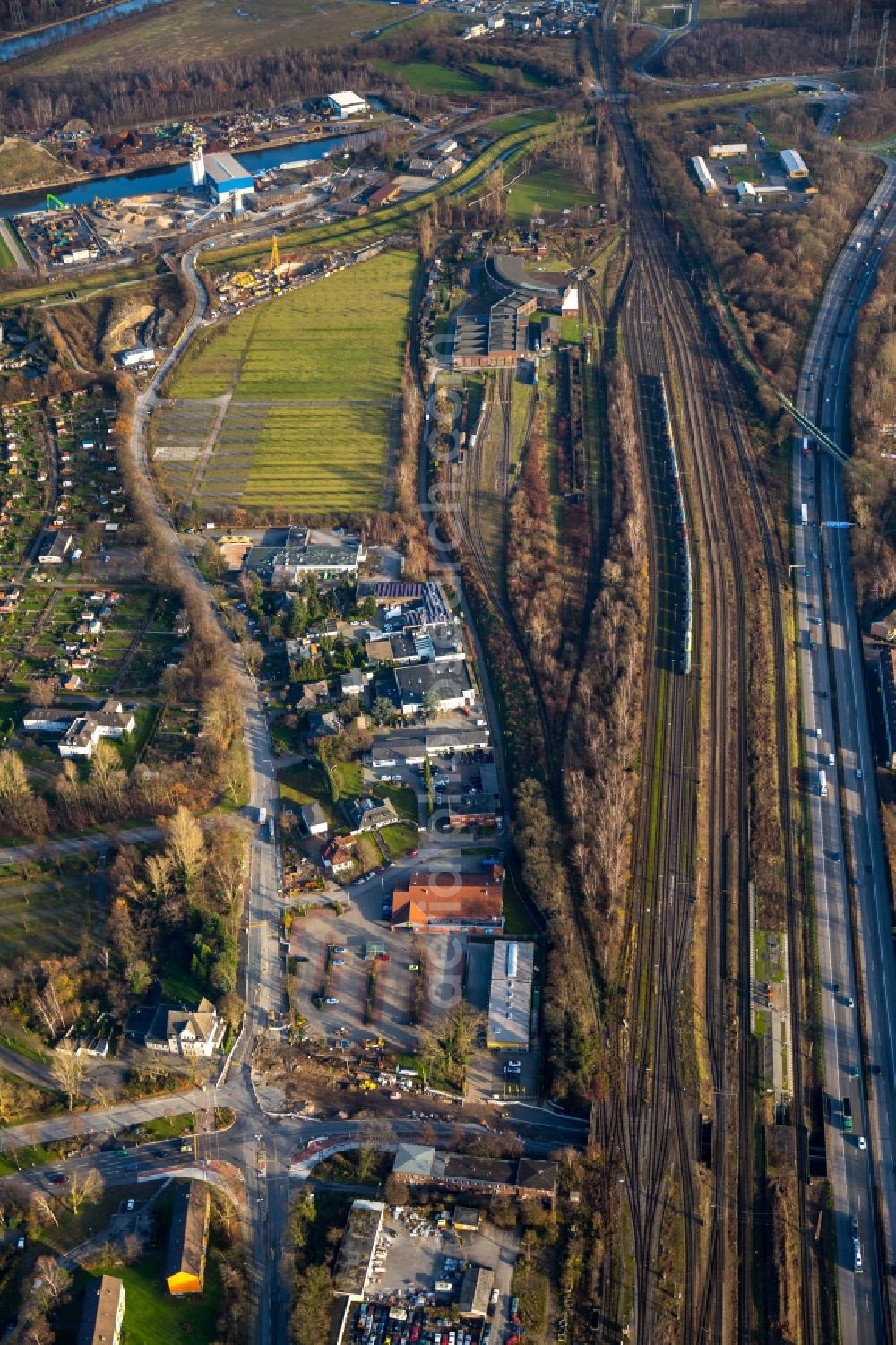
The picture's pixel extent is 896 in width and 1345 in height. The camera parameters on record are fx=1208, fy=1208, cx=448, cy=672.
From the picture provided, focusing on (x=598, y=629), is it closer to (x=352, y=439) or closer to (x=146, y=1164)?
(x=352, y=439)

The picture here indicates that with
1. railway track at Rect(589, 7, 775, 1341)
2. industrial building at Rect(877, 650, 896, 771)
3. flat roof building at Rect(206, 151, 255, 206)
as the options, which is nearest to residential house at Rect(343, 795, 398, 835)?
railway track at Rect(589, 7, 775, 1341)

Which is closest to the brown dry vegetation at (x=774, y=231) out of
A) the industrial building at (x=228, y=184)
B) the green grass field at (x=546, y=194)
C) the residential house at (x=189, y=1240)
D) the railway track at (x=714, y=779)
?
the railway track at (x=714, y=779)

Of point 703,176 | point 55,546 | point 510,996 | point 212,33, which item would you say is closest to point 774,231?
point 703,176

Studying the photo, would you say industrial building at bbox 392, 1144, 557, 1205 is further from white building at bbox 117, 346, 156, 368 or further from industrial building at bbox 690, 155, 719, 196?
industrial building at bbox 690, 155, 719, 196

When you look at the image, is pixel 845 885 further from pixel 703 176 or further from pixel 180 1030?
pixel 703 176

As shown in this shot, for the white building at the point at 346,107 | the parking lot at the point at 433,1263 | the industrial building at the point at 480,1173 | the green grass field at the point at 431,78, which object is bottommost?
the parking lot at the point at 433,1263

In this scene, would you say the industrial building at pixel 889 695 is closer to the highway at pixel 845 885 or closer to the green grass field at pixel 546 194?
the highway at pixel 845 885

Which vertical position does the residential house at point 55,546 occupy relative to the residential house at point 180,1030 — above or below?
above
